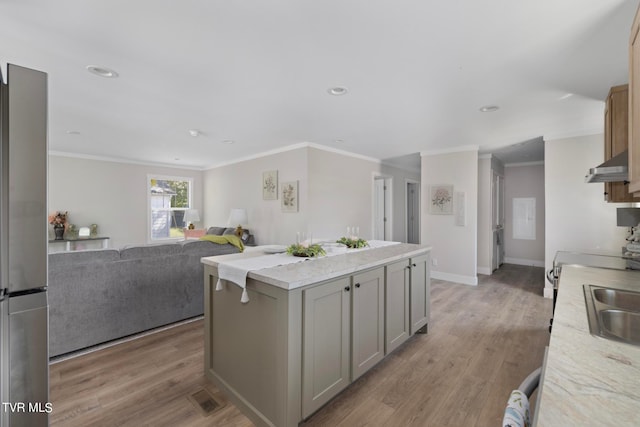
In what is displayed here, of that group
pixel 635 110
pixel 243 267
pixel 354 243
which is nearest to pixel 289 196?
pixel 354 243

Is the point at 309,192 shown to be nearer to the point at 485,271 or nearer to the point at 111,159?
the point at 485,271

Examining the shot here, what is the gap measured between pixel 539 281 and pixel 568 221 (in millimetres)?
1574

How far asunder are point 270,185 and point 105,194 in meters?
3.71

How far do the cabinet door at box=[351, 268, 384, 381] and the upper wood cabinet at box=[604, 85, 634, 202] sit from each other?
1.97 meters

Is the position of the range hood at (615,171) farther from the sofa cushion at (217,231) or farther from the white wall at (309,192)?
the sofa cushion at (217,231)

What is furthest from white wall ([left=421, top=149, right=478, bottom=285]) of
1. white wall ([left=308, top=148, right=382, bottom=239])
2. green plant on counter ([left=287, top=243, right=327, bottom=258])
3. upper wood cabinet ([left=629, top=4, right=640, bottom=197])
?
upper wood cabinet ([left=629, top=4, right=640, bottom=197])

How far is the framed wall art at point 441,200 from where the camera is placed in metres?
5.01

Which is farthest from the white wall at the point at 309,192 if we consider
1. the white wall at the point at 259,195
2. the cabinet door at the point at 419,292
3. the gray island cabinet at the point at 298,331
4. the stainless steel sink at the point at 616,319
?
the stainless steel sink at the point at 616,319

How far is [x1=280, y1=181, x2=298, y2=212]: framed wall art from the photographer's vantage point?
195 inches

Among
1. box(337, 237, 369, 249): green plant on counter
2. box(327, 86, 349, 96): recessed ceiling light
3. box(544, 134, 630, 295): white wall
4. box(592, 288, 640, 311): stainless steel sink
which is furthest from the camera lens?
box(544, 134, 630, 295): white wall

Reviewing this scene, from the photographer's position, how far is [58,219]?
5477 millimetres

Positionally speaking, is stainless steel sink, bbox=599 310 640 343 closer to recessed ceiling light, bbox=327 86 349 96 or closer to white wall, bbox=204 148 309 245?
recessed ceiling light, bbox=327 86 349 96

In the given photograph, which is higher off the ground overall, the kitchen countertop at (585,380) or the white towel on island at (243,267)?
the white towel on island at (243,267)

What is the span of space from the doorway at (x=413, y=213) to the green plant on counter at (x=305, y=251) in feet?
19.2
